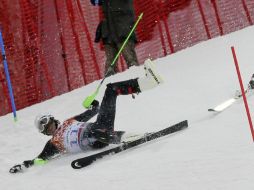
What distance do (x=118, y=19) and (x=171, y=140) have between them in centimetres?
472

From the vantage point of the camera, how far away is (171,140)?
5.52 meters

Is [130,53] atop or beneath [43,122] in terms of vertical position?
atop

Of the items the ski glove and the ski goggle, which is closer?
the ski goggle

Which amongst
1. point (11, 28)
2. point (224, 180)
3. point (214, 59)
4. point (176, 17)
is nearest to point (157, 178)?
point (224, 180)

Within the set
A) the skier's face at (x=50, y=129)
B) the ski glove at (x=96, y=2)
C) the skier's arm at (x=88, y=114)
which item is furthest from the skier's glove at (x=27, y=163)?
the ski glove at (x=96, y=2)

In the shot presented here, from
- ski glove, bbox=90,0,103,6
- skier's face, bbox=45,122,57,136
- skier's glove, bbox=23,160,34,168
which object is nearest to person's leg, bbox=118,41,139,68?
ski glove, bbox=90,0,103,6

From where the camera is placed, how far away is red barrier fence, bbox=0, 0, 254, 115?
11.5 metres

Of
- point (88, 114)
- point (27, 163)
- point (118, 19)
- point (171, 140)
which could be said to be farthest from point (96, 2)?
point (171, 140)

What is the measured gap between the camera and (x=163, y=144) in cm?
547

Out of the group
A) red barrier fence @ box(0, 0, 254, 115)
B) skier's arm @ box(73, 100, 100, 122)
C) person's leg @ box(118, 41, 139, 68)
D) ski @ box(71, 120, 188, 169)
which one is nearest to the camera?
ski @ box(71, 120, 188, 169)

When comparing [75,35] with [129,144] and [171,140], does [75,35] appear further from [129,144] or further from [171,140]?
[171,140]

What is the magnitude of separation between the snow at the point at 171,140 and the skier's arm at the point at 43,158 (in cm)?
8

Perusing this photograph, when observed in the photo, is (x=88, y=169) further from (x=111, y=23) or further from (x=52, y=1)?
(x=52, y=1)

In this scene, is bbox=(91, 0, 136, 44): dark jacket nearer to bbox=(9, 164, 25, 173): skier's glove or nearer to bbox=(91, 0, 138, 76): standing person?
bbox=(91, 0, 138, 76): standing person
